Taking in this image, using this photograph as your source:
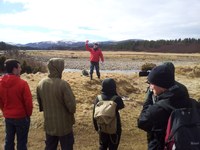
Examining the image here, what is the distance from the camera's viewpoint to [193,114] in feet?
11.6

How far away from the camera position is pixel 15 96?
5824mm

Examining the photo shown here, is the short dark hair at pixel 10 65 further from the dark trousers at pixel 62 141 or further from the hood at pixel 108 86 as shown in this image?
the hood at pixel 108 86

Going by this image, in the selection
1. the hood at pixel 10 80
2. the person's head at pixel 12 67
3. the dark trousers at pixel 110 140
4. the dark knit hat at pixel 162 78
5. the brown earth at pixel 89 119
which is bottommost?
the brown earth at pixel 89 119

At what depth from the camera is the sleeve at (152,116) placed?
143 inches

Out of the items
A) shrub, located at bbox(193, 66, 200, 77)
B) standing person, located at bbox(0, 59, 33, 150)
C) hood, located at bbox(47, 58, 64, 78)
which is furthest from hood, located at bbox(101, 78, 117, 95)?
shrub, located at bbox(193, 66, 200, 77)

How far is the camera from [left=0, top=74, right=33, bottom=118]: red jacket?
580 cm

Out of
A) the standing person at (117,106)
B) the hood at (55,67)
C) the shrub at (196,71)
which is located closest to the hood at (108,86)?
the standing person at (117,106)

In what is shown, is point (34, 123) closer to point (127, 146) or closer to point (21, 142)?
point (127, 146)

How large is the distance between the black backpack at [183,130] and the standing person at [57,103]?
2122mm

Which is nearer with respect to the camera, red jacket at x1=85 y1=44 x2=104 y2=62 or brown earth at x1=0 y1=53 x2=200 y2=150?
brown earth at x1=0 y1=53 x2=200 y2=150

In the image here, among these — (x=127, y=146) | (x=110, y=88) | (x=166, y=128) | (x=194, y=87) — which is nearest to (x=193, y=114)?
(x=166, y=128)

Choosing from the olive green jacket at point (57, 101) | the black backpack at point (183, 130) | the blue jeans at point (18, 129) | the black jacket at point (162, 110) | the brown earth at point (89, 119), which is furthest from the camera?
the brown earth at point (89, 119)

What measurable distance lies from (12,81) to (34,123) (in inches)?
154

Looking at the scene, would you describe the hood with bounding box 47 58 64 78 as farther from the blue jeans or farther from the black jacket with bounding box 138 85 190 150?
the black jacket with bounding box 138 85 190 150
